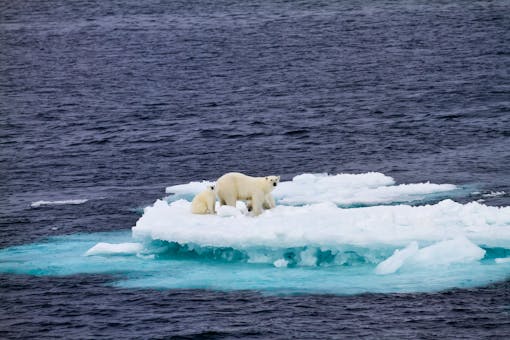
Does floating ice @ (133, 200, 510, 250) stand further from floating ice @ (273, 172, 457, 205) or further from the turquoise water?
floating ice @ (273, 172, 457, 205)

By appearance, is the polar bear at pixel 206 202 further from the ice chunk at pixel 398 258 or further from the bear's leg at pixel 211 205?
the ice chunk at pixel 398 258

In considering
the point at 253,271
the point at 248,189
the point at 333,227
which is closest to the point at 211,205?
the point at 248,189

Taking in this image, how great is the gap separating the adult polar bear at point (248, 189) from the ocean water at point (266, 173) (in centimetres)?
43

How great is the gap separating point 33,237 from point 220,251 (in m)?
9.56

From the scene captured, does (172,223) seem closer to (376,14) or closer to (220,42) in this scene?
(220,42)

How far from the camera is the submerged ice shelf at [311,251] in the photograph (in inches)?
1257

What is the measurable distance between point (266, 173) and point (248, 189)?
51.7ft

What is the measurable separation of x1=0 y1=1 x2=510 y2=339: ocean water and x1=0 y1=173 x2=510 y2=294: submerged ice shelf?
0.22 ft

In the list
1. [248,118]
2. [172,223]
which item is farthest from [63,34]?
[172,223]

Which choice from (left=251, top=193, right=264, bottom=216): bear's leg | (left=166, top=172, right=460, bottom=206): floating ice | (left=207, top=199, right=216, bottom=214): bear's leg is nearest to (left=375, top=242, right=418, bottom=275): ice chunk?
(left=251, top=193, right=264, bottom=216): bear's leg

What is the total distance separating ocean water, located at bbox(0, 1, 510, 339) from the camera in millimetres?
31125

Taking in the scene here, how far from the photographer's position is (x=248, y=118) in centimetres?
6462

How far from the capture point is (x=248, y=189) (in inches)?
1355

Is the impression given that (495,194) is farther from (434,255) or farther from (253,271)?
(253,271)
